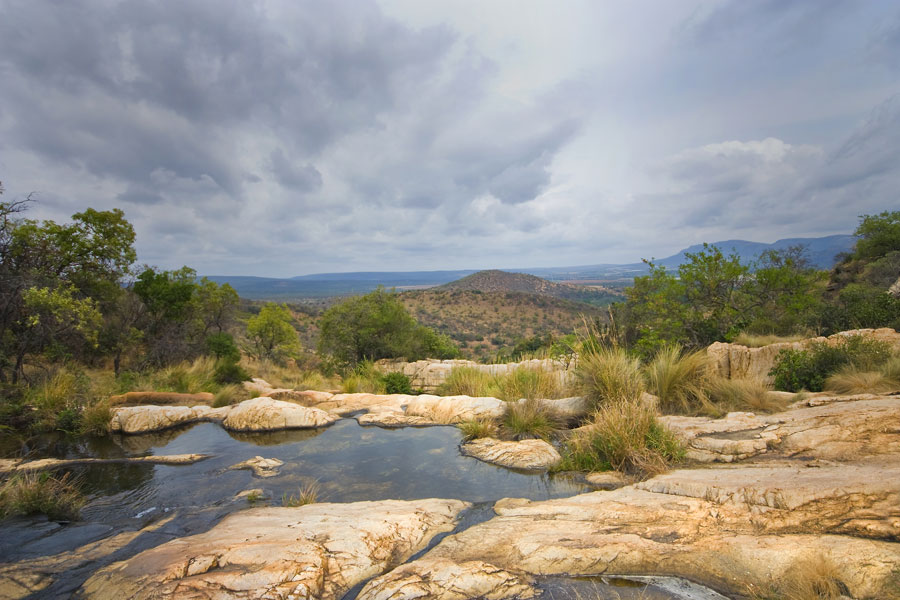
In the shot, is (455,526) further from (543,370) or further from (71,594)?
(543,370)

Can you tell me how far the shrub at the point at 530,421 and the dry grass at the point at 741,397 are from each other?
2916 millimetres

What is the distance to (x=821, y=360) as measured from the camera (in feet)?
25.7

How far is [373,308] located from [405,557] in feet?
55.8

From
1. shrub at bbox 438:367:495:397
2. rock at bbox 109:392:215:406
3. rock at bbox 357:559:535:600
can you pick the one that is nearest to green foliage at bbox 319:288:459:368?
shrub at bbox 438:367:495:397

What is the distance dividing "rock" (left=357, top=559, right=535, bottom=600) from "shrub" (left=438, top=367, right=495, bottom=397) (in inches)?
277

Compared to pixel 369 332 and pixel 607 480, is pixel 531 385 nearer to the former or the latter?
pixel 607 480

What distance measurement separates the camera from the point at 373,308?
2036 centimetres

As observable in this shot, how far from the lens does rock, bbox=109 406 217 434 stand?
8.56 meters

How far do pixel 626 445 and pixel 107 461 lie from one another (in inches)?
332

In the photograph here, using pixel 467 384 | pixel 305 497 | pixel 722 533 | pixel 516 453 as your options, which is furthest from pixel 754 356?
pixel 305 497

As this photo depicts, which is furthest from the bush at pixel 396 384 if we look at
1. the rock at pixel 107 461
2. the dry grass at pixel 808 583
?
the dry grass at pixel 808 583

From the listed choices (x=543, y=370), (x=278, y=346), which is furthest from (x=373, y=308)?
(x=543, y=370)

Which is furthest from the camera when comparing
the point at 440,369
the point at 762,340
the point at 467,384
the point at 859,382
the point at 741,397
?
the point at 440,369

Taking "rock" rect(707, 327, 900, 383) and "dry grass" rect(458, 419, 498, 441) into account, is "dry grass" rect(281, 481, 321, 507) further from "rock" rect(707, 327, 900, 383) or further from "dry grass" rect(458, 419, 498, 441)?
"rock" rect(707, 327, 900, 383)
